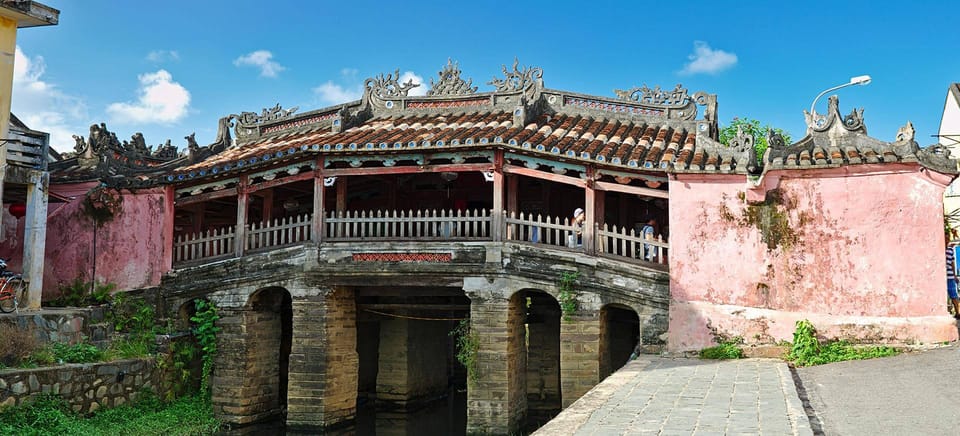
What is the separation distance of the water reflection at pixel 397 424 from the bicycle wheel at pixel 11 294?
14.5 feet

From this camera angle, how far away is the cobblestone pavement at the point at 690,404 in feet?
23.9

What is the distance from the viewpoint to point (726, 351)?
12.2m

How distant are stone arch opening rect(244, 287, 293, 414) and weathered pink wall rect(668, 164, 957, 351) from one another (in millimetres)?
8180

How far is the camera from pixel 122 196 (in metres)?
16.2

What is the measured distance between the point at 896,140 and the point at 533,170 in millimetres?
5836

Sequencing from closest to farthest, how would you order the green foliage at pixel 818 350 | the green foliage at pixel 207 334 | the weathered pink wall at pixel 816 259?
the green foliage at pixel 818 350 → the weathered pink wall at pixel 816 259 → the green foliage at pixel 207 334

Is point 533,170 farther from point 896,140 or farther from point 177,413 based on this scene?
point 177,413

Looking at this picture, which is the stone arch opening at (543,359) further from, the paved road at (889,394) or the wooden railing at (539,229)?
the paved road at (889,394)

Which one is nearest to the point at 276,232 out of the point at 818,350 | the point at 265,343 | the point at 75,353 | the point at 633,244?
the point at 265,343

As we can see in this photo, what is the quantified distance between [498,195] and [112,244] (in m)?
8.43

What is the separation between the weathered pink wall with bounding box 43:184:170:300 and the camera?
1600 cm

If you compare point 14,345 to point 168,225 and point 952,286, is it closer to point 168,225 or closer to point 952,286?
point 168,225

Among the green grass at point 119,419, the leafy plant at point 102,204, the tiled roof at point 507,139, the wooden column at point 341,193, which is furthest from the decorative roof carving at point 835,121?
the leafy plant at point 102,204

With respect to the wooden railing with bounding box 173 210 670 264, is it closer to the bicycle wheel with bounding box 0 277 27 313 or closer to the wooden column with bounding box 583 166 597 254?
the wooden column with bounding box 583 166 597 254
